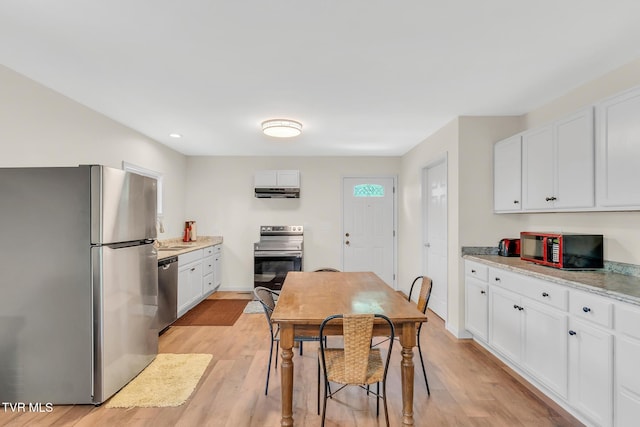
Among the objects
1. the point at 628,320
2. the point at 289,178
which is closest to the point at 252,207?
the point at 289,178

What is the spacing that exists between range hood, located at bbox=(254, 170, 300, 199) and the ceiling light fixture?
1810 millimetres

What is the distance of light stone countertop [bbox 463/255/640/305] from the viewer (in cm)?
176

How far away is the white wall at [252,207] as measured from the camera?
18.4ft

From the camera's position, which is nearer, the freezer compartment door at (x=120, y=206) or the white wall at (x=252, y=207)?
the freezer compartment door at (x=120, y=206)

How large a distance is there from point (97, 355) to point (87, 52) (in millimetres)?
2074

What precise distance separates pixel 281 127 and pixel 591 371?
3245mm

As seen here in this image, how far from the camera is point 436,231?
431 cm

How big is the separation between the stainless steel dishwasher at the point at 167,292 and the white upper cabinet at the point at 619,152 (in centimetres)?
396

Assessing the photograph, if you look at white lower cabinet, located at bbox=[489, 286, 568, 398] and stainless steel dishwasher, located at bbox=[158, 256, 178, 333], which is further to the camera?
stainless steel dishwasher, located at bbox=[158, 256, 178, 333]

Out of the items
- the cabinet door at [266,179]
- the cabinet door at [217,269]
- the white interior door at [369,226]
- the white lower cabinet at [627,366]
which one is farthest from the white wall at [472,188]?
the cabinet door at [217,269]

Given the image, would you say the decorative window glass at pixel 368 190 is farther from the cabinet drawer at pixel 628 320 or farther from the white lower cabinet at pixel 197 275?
the cabinet drawer at pixel 628 320

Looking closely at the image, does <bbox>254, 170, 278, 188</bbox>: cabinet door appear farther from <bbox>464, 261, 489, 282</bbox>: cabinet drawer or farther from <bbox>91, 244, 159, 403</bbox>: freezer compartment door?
<bbox>464, 261, 489, 282</bbox>: cabinet drawer

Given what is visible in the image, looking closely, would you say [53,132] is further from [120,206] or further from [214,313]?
[214,313]

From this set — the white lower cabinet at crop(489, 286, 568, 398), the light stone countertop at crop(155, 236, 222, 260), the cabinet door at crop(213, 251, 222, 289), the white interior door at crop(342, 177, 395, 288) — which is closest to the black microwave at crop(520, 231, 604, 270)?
the white lower cabinet at crop(489, 286, 568, 398)
